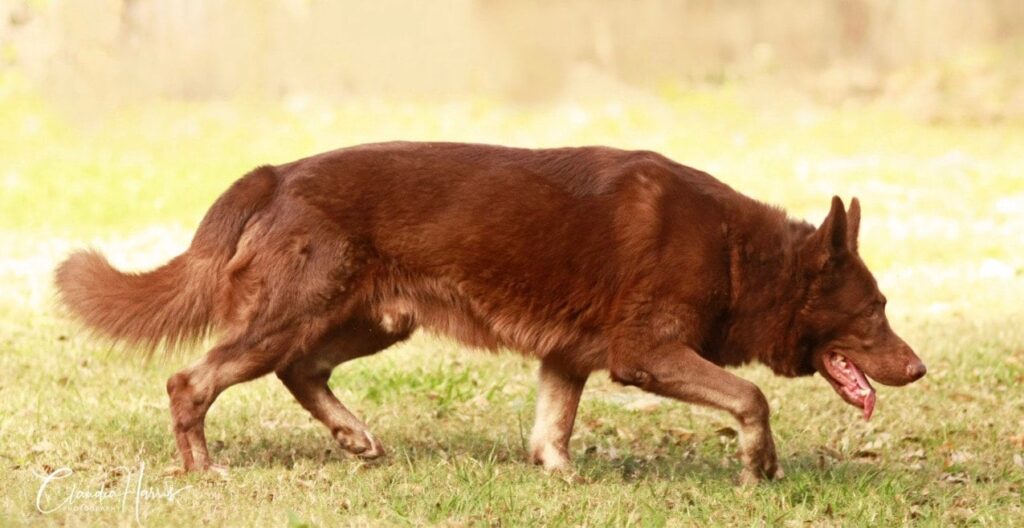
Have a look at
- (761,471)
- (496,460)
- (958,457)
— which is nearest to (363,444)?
(496,460)

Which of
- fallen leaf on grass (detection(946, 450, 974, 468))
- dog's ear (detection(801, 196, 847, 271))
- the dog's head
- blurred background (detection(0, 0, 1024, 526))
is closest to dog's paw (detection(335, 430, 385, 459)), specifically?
blurred background (detection(0, 0, 1024, 526))

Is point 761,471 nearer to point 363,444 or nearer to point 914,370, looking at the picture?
point 914,370

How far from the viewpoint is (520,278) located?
5.64 m

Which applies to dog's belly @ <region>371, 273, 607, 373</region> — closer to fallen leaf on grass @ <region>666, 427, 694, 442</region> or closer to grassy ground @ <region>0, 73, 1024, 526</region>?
grassy ground @ <region>0, 73, 1024, 526</region>

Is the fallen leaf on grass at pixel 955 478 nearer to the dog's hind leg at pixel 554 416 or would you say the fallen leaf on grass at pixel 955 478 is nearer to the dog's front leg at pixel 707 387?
the dog's front leg at pixel 707 387

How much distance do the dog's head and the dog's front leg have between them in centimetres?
48

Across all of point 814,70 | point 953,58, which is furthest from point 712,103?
point 953,58

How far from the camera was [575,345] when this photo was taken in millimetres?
5738

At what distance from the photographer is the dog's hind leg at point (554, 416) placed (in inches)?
235

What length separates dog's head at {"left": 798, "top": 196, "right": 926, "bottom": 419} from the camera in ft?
18.8

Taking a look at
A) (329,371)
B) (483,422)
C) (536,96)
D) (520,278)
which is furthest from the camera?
(536,96)

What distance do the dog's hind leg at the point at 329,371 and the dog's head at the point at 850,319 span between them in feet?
5.76

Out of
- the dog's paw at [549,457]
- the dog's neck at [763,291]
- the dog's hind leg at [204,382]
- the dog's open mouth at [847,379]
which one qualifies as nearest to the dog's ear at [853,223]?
the dog's neck at [763,291]

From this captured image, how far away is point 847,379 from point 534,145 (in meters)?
10.6
